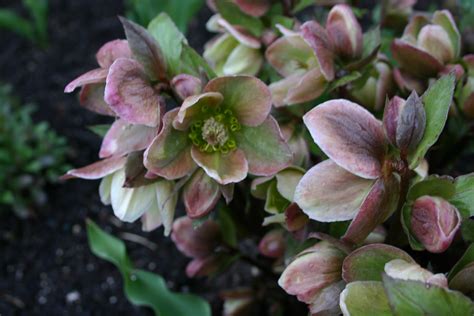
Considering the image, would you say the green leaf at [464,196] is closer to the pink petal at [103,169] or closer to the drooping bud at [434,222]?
the drooping bud at [434,222]

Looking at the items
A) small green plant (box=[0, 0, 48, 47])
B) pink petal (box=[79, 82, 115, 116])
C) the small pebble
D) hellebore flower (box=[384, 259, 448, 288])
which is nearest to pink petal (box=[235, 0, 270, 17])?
pink petal (box=[79, 82, 115, 116])

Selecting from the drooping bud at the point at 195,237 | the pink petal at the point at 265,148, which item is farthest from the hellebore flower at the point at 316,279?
the drooping bud at the point at 195,237

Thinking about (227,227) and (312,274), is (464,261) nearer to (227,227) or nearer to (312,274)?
(312,274)

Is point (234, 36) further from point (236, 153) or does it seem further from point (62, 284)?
point (62, 284)

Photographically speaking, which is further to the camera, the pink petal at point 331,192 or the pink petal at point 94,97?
the pink petal at point 94,97

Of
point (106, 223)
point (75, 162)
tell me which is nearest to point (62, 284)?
point (106, 223)

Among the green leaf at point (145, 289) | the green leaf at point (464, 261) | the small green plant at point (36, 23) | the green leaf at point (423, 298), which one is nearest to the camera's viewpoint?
the green leaf at point (423, 298)

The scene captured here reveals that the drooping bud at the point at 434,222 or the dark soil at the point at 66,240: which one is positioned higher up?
the drooping bud at the point at 434,222
